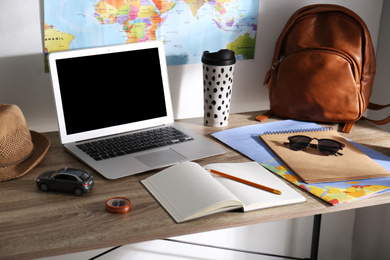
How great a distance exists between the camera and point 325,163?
45.1 inches

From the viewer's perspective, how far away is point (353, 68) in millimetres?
1372

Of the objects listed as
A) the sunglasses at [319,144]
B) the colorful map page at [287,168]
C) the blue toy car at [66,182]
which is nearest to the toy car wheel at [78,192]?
the blue toy car at [66,182]

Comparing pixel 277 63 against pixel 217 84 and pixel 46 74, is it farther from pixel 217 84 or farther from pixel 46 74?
pixel 46 74

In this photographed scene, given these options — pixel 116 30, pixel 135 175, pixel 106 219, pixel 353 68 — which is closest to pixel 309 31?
pixel 353 68

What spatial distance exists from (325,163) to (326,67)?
1.17 feet

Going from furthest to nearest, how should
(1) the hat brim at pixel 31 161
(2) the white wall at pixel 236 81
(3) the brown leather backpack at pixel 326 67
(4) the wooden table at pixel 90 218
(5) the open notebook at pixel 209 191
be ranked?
(3) the brown leather backpack at pixel 326 67 < (2) the white wall at pixel 236 81 < (1) the hat brim at pixel 31 161 < (5) the open notebook at pixel 209 191 < (4) the wooden table at pixel 90 218

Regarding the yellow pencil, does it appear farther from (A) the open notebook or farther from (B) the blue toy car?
(B) the blue toy car

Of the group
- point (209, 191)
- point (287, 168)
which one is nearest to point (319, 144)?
point (287, 168)

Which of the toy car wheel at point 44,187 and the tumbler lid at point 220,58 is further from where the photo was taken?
the tumbler lid at point 220,58

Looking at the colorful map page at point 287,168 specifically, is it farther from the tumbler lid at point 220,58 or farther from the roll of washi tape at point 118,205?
the roll of washi tape at point 118,205

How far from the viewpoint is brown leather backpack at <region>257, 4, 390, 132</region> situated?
1371 millimetres

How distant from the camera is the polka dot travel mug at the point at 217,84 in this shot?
134cm

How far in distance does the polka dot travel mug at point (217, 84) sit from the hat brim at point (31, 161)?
0.47 m

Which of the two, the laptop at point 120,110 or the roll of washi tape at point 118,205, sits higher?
the laptop at point 120,110
